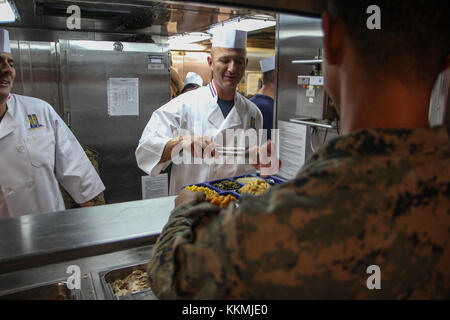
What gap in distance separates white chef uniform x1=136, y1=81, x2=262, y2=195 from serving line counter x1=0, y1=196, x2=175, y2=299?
0.60 metres

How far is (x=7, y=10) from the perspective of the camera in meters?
2.77

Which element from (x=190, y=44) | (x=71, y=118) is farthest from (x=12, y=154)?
(x=190, y=44)

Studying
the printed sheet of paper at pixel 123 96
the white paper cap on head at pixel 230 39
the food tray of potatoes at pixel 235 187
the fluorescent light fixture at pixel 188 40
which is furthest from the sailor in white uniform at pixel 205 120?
the fluorescent light fixture at pixel 188 40

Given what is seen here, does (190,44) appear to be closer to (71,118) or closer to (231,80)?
(71,118)

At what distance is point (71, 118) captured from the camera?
11.2 feet

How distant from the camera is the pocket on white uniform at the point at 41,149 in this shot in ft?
6.95

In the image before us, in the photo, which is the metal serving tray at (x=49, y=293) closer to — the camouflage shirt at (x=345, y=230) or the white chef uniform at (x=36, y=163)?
the camouflage shirt at (x=345, y=230)

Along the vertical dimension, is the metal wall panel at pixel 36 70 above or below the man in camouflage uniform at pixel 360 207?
above

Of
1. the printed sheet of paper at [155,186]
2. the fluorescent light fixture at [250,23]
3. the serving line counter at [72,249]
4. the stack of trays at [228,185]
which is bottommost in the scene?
the printed sheet of paper at [155,186]

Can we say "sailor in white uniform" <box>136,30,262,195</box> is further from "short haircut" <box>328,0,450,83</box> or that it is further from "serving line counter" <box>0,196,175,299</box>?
"short haircut" <box>328,0,450,83</box>

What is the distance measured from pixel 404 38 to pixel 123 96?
129 inches

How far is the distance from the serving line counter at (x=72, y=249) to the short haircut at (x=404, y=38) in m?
1.00

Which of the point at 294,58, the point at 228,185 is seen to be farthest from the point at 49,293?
the point at 294,58

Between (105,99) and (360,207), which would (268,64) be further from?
(360,207)
